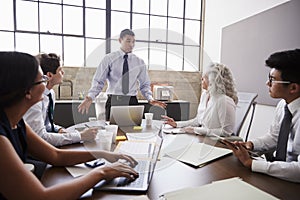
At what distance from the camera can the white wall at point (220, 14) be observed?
3.08 m

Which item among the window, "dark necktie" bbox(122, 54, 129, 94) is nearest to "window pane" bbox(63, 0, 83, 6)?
the window

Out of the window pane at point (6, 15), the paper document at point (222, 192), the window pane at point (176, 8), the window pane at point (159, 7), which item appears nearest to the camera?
the paper document at point (222, 192)

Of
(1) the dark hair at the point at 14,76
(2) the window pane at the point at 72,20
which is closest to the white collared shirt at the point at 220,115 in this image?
(1) the dark hair at the point at 14,76

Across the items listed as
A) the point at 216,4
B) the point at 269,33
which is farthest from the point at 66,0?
the point at 269,33

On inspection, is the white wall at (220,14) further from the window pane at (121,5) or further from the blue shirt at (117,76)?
the blue shirt at (117,76)

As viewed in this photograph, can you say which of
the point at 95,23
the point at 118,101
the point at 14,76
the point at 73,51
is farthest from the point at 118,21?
the point at 14,76

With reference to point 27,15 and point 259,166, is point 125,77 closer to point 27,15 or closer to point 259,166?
point 259,166

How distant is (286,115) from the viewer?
125 cm

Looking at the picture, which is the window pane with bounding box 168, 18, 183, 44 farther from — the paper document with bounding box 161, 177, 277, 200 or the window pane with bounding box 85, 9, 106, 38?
the paper document with bounding box 161, 177, 277, 200

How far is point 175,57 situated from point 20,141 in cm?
389

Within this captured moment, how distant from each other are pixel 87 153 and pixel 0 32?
3.59m

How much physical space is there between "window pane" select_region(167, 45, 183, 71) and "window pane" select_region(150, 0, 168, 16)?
707 millimetres

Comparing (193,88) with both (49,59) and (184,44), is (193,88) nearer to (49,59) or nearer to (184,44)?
(184,44)

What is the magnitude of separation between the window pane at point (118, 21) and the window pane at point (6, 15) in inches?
64.9
